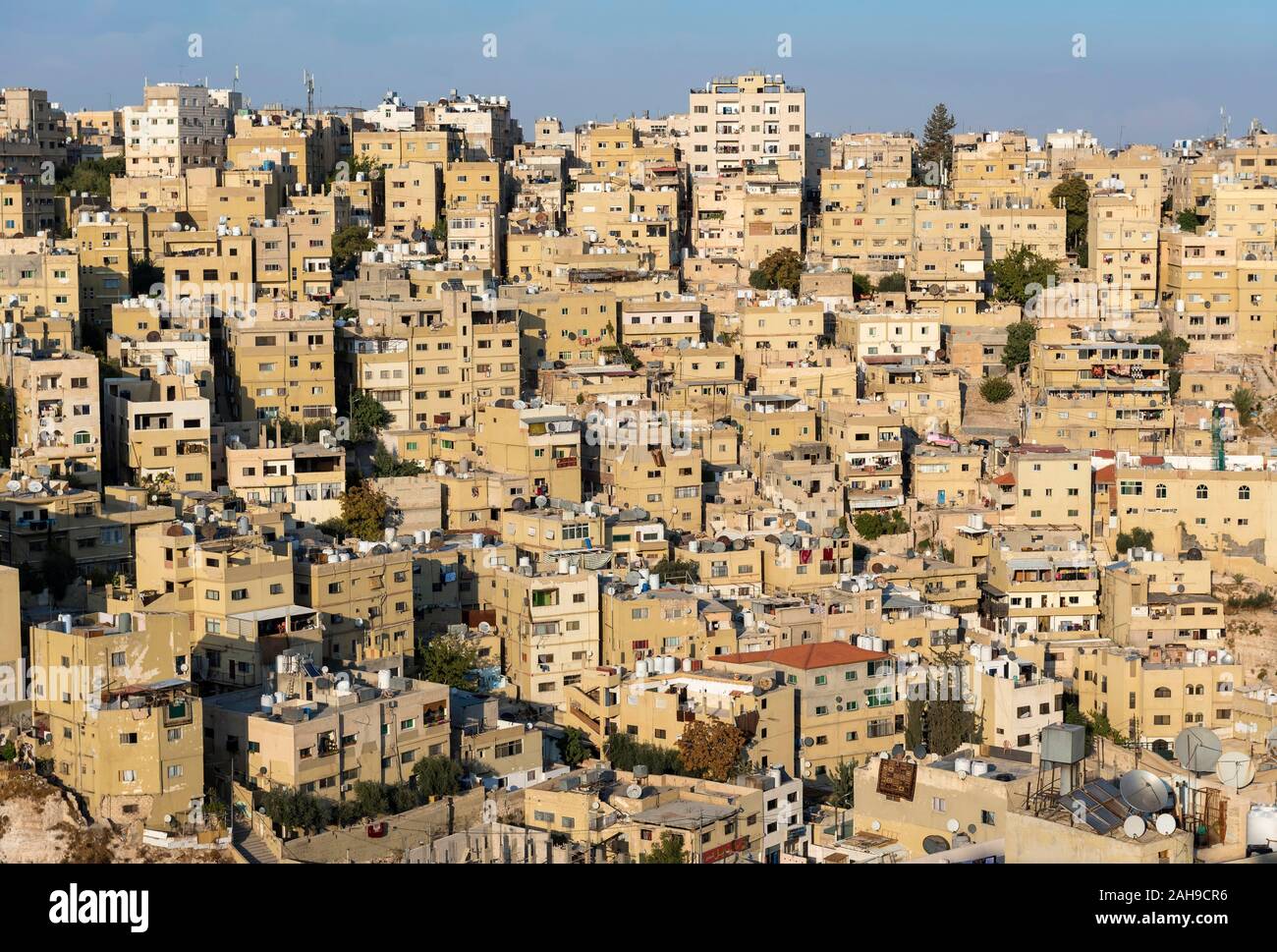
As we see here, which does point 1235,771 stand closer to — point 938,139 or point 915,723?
point 915,723

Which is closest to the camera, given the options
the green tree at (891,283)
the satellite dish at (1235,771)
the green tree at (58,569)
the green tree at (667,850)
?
the satellite dish at (1235,771)

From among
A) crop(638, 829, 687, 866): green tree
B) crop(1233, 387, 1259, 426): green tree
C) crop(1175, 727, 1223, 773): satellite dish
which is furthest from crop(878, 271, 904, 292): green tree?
crop(1175, 727, 1223, 773): satellite dish

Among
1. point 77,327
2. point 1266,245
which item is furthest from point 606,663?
point 1266,245

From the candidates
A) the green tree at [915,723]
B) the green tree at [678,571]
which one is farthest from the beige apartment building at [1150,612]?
the green tree at [678,571]

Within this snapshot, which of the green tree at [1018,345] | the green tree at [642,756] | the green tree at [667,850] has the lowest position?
the green tree at [667,850]

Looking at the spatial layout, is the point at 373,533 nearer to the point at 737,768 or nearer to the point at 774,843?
the point at 737,768

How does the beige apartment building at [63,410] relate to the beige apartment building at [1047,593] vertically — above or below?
above

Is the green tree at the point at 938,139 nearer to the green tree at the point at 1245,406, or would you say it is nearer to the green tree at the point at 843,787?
the green tree at the point at 1245,406

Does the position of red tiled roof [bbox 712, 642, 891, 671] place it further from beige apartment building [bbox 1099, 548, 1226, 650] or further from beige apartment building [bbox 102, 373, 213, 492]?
beige apartment building [bbox 102, 373, 213, 492]
